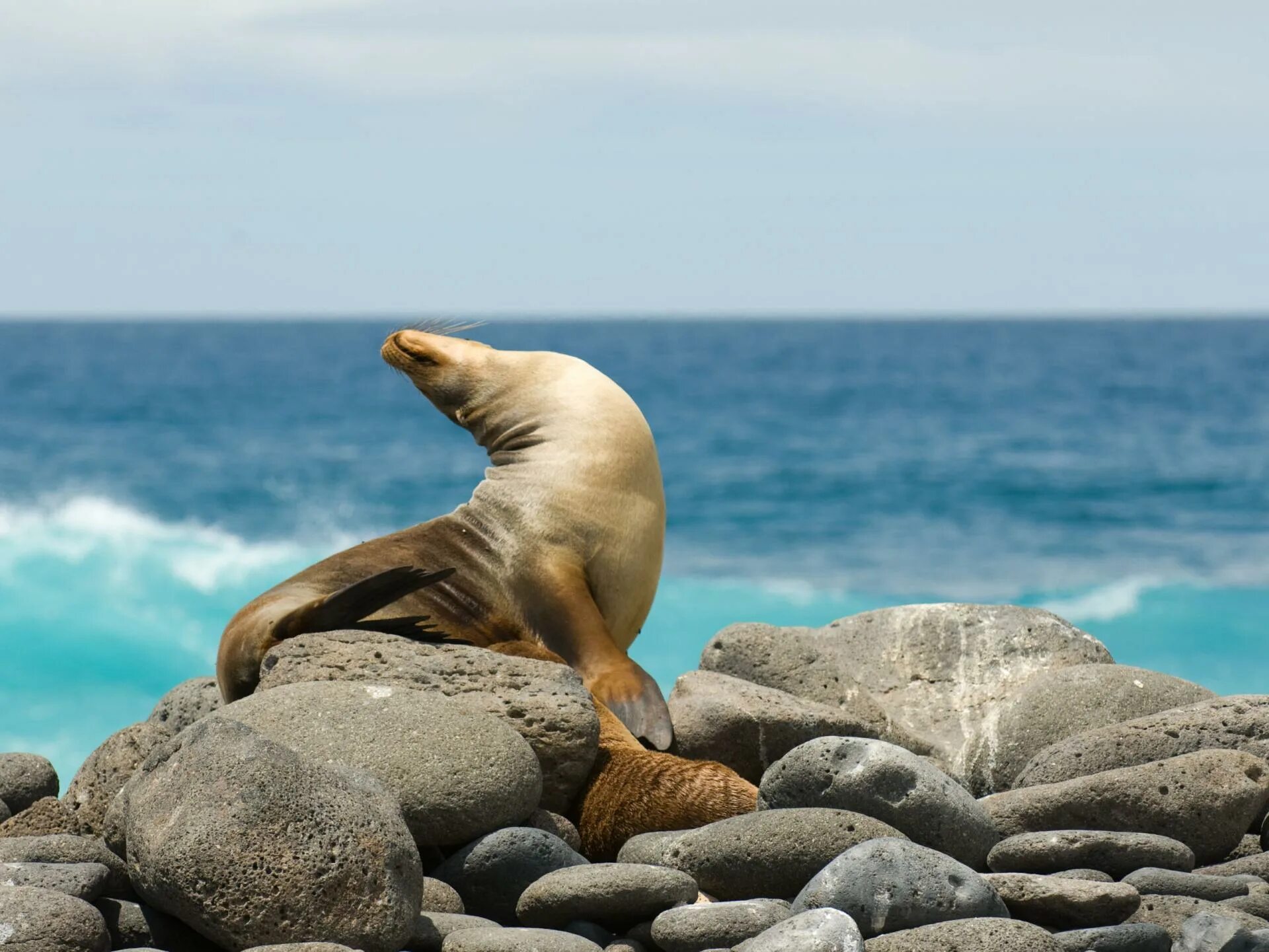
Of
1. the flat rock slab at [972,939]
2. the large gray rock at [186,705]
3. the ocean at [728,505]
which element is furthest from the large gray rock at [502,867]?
the ocean at [728,505]

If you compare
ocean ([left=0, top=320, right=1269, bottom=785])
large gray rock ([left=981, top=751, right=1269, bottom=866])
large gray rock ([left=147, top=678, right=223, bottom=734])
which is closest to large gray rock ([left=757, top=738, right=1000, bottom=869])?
large gray rock ([left=981, top=751, right=1269, bottom=866])

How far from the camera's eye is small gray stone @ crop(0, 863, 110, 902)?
4188mm

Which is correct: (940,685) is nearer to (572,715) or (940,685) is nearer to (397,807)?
(572,715)

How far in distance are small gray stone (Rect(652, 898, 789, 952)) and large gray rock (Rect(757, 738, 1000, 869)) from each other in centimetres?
56

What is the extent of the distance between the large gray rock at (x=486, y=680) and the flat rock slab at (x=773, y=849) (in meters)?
0.76

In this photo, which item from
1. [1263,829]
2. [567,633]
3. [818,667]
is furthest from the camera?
[818,667]

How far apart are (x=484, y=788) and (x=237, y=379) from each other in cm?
5151

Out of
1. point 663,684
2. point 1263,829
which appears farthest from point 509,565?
point 663,684

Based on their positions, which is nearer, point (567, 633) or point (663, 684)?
point (567, 633)

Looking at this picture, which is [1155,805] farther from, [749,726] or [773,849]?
[749,726]

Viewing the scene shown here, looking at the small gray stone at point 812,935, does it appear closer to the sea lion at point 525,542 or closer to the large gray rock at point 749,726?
the large gray rock at point 749,726

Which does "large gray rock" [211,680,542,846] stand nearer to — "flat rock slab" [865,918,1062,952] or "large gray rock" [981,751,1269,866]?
"flat rock slab" [865,918,1062,952]

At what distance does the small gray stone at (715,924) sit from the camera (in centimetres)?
399

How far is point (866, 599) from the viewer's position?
19.4m
